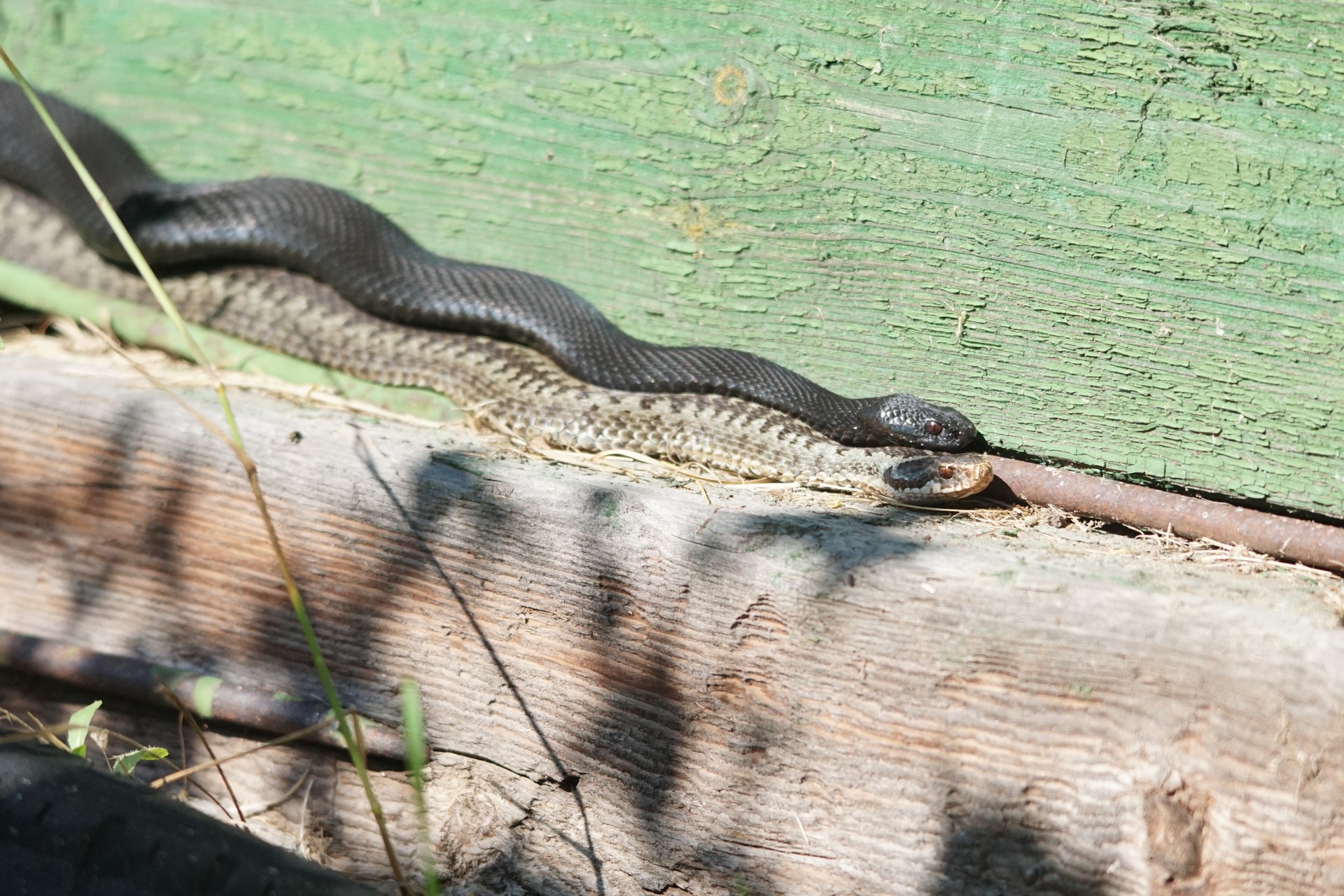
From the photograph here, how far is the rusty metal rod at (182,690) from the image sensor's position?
3.12 meters

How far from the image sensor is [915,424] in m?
3.68

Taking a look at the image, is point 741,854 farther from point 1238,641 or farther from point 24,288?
point 24,288

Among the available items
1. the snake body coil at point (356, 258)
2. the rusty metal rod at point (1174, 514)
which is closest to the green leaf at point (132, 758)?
the snake body coil at point (356, 258)

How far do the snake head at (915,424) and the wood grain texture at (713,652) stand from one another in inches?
19.5

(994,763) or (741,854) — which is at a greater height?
(994,763)

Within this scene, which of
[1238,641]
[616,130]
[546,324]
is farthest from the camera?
[546,324]

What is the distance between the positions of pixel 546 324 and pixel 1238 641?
2.85 m

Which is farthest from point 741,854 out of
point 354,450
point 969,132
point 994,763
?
point 969,132

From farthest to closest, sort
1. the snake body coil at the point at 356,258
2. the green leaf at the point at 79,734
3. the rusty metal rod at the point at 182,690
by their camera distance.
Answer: the snake body coil at the point at 356,258, the rusty metal rod at the point at 182,690, the green leaf at the point at 79,734

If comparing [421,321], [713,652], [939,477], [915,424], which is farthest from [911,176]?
[421,321]

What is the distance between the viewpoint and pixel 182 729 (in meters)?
3.31

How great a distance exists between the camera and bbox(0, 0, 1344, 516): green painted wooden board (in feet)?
9.75

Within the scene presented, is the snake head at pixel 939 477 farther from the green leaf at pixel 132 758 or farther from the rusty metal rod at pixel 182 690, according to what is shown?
the green leaf at pixel 132 758

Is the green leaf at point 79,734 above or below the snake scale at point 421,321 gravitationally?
below
